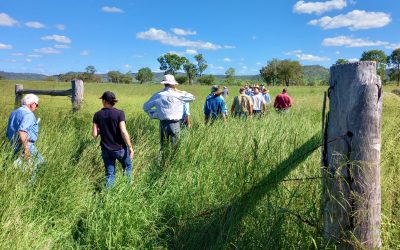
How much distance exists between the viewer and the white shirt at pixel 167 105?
6918 mm

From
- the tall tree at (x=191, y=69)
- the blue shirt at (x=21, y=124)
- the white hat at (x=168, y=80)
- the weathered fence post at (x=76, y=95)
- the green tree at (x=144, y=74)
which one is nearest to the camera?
the blue shirt at (x=21, y=124)

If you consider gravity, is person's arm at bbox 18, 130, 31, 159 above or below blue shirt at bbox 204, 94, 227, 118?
below

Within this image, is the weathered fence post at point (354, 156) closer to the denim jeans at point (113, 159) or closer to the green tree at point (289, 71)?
the denim jeans at point (113, 159)

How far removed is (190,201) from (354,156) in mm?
2380

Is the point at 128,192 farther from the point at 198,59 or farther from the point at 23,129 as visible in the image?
the point at 198,59

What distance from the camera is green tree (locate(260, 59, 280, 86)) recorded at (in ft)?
349

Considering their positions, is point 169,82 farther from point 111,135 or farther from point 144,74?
point 144,74

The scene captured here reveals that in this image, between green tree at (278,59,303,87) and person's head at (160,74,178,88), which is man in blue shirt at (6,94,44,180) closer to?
person's head at (160,74,178,88)

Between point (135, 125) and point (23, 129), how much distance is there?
3.62m

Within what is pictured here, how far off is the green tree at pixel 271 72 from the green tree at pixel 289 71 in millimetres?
1216

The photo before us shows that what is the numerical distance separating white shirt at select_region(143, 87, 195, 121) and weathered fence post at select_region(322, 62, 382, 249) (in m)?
4.77

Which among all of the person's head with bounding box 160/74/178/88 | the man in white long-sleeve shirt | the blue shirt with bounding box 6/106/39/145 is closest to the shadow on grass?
the blue shirt with bounding box 6/106/39/145

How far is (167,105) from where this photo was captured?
6.96 m

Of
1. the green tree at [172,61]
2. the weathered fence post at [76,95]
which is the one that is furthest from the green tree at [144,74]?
the weathered fence post at [76,95]
